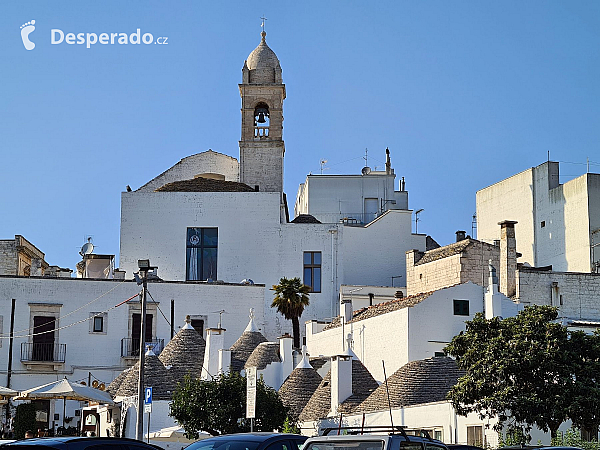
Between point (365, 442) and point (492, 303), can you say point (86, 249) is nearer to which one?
point (492, 303)

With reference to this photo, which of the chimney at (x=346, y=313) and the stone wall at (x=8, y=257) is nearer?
the chimney at (x=346, y=313)

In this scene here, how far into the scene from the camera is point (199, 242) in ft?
202

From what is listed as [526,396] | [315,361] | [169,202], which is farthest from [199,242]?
[526,396]

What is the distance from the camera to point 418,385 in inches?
1261

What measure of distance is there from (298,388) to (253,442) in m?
24.5

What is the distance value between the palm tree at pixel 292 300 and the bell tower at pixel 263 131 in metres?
10.5

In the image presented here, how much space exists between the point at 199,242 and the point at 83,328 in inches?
413

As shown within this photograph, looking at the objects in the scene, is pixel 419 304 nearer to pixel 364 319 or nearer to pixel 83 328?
pixel 364 319

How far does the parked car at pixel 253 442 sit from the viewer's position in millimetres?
13055

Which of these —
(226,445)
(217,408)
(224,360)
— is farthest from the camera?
(224,360)

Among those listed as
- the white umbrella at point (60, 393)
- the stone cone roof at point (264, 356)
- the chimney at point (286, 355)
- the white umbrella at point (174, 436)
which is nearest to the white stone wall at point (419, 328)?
the chimney at point (286, 355)

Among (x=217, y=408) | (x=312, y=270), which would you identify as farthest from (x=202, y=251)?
(x=217, y=408)

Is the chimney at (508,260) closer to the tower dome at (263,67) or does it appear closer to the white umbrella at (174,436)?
the white umbrella at (174,436)

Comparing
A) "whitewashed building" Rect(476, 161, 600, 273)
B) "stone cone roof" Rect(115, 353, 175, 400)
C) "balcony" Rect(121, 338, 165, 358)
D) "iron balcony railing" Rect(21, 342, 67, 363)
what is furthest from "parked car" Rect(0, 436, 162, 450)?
"whitewashed building" Rect(476, 161, 600, 273)
